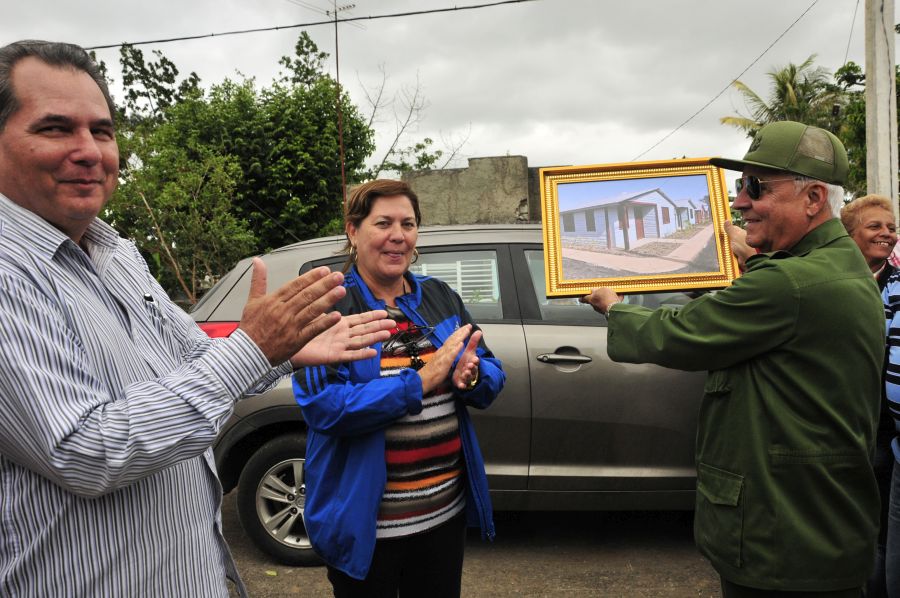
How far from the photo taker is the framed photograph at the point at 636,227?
7.67 feet

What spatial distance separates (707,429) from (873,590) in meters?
1.72

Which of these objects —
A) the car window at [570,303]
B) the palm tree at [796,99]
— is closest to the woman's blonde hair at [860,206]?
the car window at [570,303]

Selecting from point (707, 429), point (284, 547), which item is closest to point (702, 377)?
point (707, 429)

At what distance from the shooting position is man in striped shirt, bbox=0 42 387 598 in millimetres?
1082

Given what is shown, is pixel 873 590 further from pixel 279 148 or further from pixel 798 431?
pixel 279 148

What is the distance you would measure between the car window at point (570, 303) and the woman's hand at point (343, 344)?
217 centimetres

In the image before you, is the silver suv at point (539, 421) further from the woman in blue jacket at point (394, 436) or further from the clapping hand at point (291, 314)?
the clapping hand at point (291, 314)

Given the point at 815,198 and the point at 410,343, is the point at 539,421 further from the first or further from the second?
the point at 815,198

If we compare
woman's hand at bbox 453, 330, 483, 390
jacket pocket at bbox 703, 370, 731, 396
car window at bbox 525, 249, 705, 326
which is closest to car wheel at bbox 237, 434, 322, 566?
car window at bbox 525, 249, 705, 326

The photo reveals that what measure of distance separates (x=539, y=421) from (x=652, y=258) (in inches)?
56.9

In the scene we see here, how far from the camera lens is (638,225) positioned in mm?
2404

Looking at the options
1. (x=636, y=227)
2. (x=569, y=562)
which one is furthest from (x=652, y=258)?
(x=569, y=562)

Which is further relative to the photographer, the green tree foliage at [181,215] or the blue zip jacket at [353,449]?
the green tree foliage at [181,215]

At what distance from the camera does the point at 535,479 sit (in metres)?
3.55
